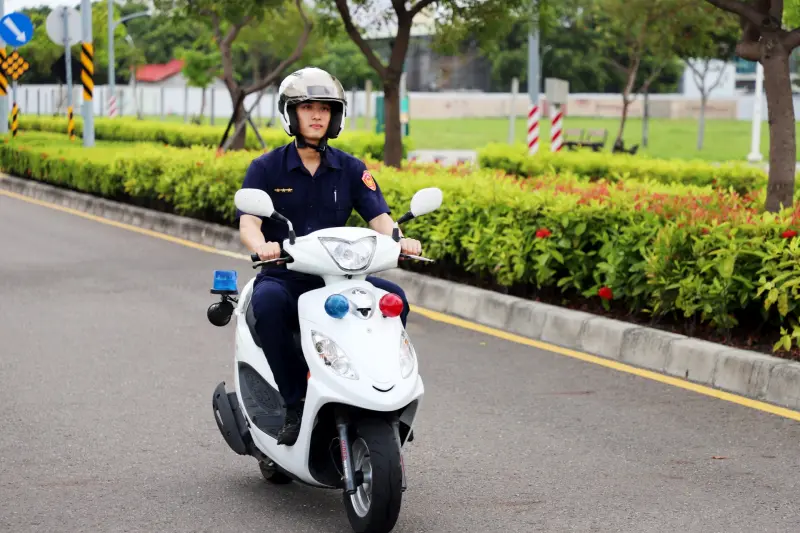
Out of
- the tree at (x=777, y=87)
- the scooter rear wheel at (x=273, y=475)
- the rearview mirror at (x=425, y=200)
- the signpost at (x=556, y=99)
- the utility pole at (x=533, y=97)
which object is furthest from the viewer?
the signpost at (x=556, y=99)

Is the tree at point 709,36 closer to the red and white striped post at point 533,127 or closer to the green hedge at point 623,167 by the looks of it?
the red and white striped post at point 533,127

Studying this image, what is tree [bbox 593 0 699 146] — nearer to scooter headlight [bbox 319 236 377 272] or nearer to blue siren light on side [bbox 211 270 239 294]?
blue siren light on side [bbox 211 270 239 294]

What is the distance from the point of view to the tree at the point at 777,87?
34.7 feet

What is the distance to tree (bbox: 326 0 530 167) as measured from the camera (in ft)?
61.5

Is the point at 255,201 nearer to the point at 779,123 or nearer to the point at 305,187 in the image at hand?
the point at 305,187

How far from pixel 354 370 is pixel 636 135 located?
49.1 m

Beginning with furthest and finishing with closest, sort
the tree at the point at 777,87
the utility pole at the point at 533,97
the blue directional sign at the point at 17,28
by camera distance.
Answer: the blue directional sign at the point at 17,28
the utility pole at the point at 533,97
the tree at the point at 777,87

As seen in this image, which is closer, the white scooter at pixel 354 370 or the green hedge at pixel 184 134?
Answer: the white scooter at pixel 354 370

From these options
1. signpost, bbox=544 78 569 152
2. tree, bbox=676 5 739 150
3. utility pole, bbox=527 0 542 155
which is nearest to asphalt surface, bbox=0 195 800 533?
utility pole, bbox=527 0 542 155

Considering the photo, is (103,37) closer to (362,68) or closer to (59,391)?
(362,68)

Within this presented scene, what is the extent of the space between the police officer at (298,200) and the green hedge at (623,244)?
3.21 meters

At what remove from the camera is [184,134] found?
38.4 m

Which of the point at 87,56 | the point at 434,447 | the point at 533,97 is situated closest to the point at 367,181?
the point at 434,447

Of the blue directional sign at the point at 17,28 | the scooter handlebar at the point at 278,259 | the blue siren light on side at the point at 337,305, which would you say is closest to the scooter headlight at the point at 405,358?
the blue siren light on side at the point at 337,305
